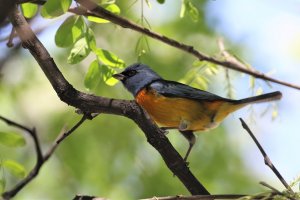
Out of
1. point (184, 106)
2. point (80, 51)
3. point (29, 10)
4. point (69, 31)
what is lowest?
point (184, 106)

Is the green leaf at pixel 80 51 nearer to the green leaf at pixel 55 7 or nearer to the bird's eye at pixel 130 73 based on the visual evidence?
the green leaf at pixel 55 7

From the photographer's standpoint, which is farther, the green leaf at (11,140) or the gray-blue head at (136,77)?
the gray-blue head at (136,77)

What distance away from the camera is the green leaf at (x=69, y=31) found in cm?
312

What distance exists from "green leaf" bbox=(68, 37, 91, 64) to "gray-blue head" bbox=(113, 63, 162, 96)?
1.86 m

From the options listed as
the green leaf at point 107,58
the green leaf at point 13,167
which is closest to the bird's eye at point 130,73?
the green leaf at point 107,58

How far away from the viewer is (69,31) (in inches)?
124

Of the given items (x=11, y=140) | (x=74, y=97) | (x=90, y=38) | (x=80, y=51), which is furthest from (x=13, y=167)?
(x=90, y=38)

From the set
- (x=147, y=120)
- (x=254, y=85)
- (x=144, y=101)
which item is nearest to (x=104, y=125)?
(x=144, y=101)

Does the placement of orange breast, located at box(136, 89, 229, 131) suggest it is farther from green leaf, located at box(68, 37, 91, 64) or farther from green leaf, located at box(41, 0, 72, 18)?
green leaf, located at box(41, 0, 72, 18)

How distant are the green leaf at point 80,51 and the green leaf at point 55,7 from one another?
1.15ft

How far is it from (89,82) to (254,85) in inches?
48.9

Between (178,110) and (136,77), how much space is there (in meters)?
0.76

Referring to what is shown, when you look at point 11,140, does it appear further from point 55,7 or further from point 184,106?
point 184,106

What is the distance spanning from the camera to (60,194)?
6199mm
